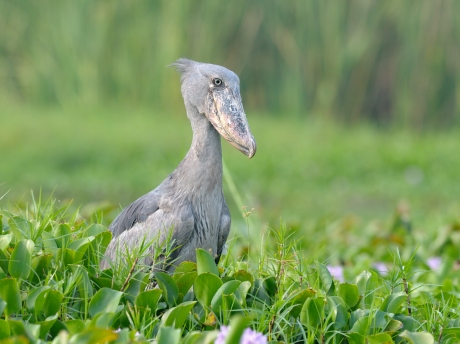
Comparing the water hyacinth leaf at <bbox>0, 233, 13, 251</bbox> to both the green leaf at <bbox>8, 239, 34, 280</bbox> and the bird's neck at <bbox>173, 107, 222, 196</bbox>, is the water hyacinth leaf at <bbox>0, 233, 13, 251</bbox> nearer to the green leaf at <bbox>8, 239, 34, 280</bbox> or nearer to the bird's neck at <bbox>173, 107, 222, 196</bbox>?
the green leaf at <bbox>8, 239, 34, 280</bbox>

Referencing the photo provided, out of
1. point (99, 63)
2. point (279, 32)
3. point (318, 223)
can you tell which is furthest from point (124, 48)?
point (318, 223)

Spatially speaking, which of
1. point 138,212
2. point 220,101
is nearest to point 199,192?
point 138,212

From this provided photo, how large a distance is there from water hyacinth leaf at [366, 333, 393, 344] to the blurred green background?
612 centimetres

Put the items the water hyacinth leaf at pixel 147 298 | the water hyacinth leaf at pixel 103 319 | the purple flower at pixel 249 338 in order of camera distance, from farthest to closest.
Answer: the water hyacinth leaf at pixel 147 298 → the water hyacinth leaf at pixel 103 319 → the purple flower at pixel 249 338

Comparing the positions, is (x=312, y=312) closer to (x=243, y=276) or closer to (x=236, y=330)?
(x=243, y=276)

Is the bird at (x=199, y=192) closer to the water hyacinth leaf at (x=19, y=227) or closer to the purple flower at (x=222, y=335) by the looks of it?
the water hyacinth leaf at (x=19, y=227)

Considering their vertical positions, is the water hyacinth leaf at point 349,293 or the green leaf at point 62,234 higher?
the green leaf at point 62,234

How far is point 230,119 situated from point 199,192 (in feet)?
0.93

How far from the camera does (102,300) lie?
2.39 meters

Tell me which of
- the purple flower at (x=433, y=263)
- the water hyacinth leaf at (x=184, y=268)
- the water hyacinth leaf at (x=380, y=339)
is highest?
the water hyacinth leaf at (x=184, y=268)

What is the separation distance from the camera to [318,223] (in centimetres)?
518

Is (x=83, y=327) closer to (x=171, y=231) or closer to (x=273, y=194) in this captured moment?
(x=171, y=231)

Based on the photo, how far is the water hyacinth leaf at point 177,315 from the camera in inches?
92.7

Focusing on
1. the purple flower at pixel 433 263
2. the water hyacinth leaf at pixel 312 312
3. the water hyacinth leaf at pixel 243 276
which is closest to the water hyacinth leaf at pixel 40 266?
the water hyacinth leaf at pixel 243 276
